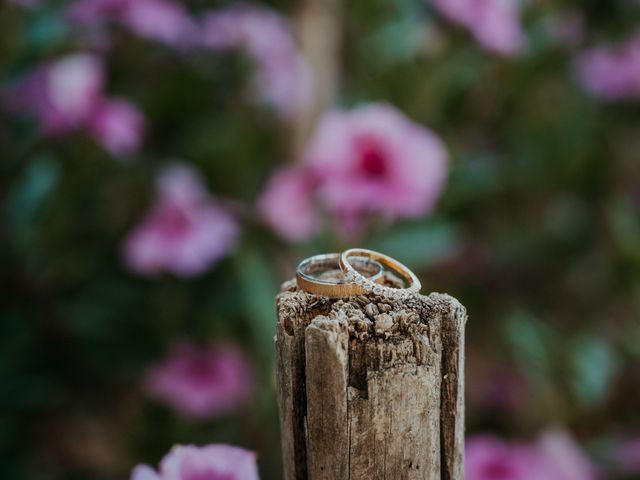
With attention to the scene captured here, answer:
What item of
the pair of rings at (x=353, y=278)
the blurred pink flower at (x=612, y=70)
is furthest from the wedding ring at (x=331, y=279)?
the blurred pink flower at (x=612, y=70)

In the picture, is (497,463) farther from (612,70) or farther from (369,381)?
(612,70)

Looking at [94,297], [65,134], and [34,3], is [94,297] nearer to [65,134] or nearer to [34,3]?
[65,134]

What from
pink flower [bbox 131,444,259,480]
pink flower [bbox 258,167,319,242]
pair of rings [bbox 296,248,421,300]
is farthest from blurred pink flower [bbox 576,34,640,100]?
pink flower [bbox 131,444,259,480]

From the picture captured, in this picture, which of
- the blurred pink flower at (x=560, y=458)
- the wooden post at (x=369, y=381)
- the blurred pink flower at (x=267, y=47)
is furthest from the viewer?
the blurred pink flower at (x=267, y=47)

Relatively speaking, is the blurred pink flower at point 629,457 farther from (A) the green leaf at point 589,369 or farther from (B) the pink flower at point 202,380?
(B) the pink flower at point 202,380

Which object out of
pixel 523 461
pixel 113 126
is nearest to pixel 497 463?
pixel 523 461

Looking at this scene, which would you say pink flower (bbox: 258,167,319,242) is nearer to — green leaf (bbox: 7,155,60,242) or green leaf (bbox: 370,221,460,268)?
green leaf (bbox: 370,221,460,268)

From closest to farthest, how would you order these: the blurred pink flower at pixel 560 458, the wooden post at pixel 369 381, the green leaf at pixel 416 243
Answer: the wooden post at pixel 369 381 → the blurred pink flower at pixel 560 458 → the green leaf at pixel 416 243
